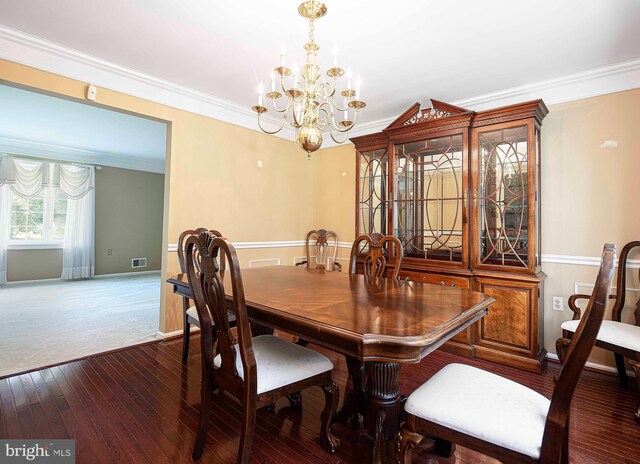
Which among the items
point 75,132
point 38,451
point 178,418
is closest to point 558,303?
point 178,418

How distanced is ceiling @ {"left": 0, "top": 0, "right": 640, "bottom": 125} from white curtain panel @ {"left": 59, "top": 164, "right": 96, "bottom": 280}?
4.52 meters

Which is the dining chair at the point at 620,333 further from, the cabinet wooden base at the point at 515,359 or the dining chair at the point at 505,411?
the dining chair at the point at 505,411

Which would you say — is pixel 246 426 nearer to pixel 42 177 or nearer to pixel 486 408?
pixel 486 408

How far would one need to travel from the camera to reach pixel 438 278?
2.99 m

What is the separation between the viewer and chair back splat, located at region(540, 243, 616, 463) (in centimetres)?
90

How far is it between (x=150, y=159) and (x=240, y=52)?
5.25 meters

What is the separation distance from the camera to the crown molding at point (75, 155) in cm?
552

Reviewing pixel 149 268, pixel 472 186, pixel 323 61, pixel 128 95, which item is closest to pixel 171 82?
pixel 128 95

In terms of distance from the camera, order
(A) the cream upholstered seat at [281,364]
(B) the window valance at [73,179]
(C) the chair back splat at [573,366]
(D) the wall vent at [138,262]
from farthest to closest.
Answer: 1. (D) the wall vent at [138,262]
2. (B) the window valance at [73,179]
3. (A) the cream upholstered seat at [281,364]
4. (C) the chair back splat at [573,366]

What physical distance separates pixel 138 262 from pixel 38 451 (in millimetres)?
6229

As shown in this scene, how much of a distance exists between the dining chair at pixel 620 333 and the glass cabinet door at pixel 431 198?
920mm

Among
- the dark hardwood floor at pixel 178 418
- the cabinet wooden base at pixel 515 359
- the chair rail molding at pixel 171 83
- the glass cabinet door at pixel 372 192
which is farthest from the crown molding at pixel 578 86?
the dark hardwood floor at pixel 178 418

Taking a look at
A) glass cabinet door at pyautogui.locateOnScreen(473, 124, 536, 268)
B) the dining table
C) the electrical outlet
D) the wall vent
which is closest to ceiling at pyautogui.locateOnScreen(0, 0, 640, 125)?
glass cabinet door at pyautogui.locateOnScreen(473, 124, 536, 268)

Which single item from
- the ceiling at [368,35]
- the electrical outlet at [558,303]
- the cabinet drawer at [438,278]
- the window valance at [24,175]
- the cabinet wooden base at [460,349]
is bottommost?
the cabinet wooden base at [460,349]
